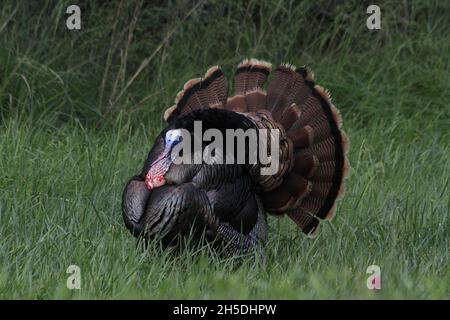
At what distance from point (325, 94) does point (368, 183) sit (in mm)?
831

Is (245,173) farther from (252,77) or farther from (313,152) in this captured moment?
(252,77)

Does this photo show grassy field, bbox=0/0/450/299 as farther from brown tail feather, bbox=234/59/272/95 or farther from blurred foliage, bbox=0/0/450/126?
brown tail feather, bbox=234/59/272/95

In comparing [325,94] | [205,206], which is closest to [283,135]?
[325,94]

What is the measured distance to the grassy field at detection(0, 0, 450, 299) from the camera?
14.0ft

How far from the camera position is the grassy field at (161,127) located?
427 cm

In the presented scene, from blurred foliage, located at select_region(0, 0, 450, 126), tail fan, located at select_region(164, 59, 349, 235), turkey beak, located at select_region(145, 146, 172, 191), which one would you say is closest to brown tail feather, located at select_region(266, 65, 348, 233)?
tail fan, located at select_region(164, 59, 349, 235)

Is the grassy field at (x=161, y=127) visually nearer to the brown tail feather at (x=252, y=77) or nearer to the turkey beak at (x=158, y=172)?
the turkey beak at (x=158, y=172)

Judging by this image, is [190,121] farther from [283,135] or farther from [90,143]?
[90,143]

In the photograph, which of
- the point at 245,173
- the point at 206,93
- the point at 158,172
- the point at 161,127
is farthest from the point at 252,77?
the point at 161,127

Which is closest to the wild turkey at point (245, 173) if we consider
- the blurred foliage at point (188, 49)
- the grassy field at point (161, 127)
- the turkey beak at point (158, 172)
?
the turkey beak at point (158, 172)

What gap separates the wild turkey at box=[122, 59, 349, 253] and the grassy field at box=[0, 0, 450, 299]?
0.12m

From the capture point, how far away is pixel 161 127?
6.76 meters

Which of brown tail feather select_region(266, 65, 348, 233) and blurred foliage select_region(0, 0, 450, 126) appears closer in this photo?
brown tail feather select_region(266, 65, 348, 233)
